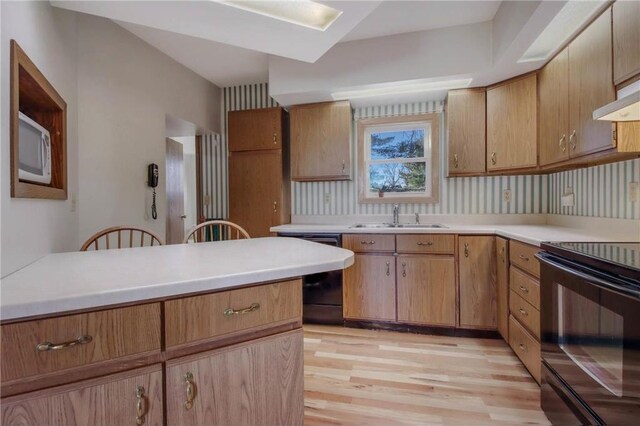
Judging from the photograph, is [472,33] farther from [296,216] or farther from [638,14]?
[296,216]

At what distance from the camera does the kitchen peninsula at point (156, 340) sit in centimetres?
72

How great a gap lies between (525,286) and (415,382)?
0.96m

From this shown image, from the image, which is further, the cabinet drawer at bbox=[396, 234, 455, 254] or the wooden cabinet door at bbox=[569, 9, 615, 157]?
the cabinet drawer at bbox=[396, 234, 455, 254]

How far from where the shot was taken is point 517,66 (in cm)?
230

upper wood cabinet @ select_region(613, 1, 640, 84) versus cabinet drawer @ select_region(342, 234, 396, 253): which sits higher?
upper wood cabinet @ select_region(613, 1, 640, 84)

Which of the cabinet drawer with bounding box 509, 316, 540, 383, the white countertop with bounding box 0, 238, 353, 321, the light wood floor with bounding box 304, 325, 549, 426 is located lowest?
the light wood floor with bounding box 304, 325, 549, 426

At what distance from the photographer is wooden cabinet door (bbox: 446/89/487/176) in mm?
2672

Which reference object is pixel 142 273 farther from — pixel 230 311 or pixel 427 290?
pixel 427 290

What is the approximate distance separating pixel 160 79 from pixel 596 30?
135 inches

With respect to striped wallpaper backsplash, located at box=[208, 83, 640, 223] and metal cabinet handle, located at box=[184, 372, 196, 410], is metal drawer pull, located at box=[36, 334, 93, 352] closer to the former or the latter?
metal cabinet handle, located at box=[184, 372, 196, 410]

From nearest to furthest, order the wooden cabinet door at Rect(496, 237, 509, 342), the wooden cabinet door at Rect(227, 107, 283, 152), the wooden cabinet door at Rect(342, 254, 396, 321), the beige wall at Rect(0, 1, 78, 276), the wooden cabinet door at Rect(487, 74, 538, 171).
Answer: the beige wall at Rect(0, 1, 78, 276) → the wooden cabinet door at Rect(496, 237, 509, 342) → the wooden cabinet door at Rect(487, 74, 538, 171) → the wooden cabinet door at Rect(342, 254, 396, 321) → the wooden cabinet door at Rect(227, 107, 283, 152)

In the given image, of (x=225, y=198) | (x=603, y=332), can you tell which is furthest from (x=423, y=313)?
(x=225, y=198)

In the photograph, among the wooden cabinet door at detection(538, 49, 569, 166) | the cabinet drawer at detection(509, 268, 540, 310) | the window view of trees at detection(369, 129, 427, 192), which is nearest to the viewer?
the cabinet drawer at detection(509, 268, 540, 310)

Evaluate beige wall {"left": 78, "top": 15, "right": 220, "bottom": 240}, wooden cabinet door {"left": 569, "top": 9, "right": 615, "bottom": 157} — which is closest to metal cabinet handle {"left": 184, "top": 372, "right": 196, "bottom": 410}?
beige wall {"left": 78, "top": 15, "right": 220, "bottom": 240}
